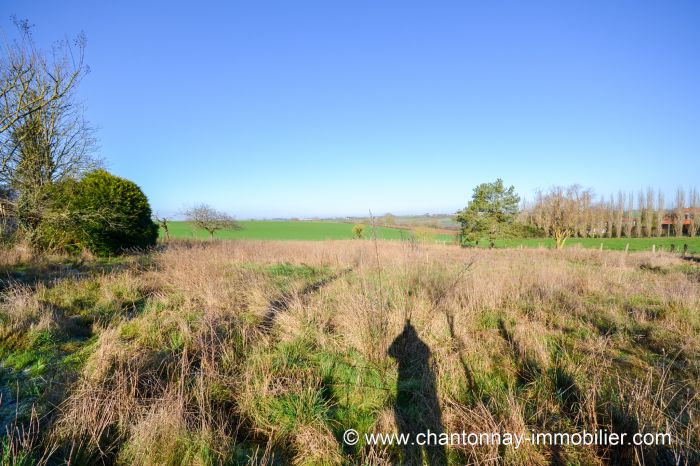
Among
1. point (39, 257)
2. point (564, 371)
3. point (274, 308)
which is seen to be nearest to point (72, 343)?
point (274, 308)

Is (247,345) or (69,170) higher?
(69,170)

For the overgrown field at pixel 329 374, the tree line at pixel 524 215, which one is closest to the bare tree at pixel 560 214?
the tree line at pixel 524 215

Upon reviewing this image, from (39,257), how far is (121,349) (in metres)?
8.21

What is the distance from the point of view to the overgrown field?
2033 mm

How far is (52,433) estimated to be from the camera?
200 centimetres

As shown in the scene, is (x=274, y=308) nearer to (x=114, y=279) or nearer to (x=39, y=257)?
(x=114, y=279)

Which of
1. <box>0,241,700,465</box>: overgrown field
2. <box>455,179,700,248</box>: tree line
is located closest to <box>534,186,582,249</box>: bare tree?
<box>455,179,700,248</box>: tree line

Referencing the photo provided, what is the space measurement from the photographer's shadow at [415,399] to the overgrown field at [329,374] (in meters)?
0.01

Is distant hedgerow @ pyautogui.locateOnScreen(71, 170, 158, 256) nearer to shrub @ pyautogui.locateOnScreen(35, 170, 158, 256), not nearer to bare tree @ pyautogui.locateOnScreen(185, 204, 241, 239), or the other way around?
shrub @ pyautogui.locateOnScreen(35, 170, 158, 256)

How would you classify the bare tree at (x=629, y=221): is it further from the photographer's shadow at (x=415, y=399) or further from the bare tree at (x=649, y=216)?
the photographer's shadow at (x=415, y=399)

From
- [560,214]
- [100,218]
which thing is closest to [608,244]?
[560,214]

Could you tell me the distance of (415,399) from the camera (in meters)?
2.66

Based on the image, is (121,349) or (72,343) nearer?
(121,349)

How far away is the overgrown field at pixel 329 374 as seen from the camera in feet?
6.67
